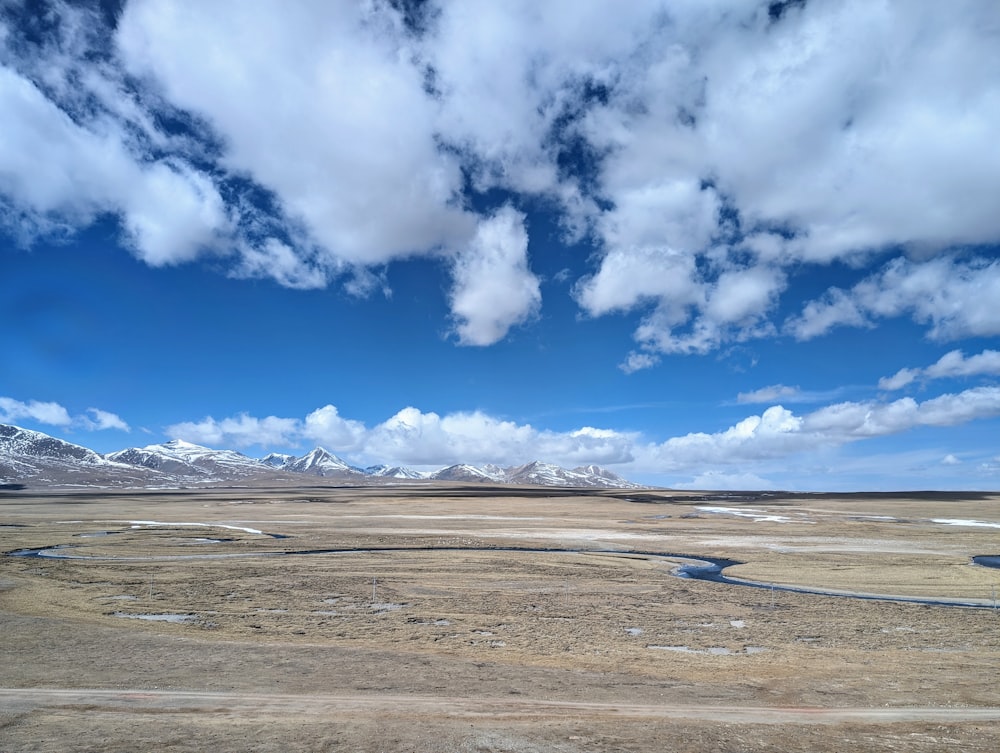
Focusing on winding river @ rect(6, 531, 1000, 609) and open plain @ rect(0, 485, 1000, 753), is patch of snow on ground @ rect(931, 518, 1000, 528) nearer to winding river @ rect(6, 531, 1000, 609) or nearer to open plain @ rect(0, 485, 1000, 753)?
winding river @ rect(6, 531, 1000, 609)

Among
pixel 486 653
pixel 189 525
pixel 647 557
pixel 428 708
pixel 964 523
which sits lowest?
pixel 428 708

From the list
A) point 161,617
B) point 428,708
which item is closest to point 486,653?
point 428,708

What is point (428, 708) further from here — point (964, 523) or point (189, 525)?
point (964, 523)

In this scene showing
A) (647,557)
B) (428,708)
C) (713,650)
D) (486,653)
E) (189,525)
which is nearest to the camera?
(428,708)

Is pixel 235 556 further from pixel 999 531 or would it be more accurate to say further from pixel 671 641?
pixel 999 531

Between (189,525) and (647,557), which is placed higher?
(189,525)

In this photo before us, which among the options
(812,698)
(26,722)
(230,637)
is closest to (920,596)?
(812,698)

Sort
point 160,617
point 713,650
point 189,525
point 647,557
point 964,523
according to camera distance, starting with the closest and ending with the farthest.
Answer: point 713,650 → point 160,617 → point 647,557 → point 189,525 → point 964,523

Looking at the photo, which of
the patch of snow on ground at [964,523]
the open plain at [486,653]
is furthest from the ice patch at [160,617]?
the patch of snow on ground at [964,523]

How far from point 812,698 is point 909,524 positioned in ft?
299

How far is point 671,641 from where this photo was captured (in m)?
25.9

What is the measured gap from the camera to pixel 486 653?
23.6 metres

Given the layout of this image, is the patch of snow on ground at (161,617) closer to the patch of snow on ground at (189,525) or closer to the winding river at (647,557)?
the winding river at (647,557)

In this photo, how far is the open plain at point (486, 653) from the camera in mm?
15508
